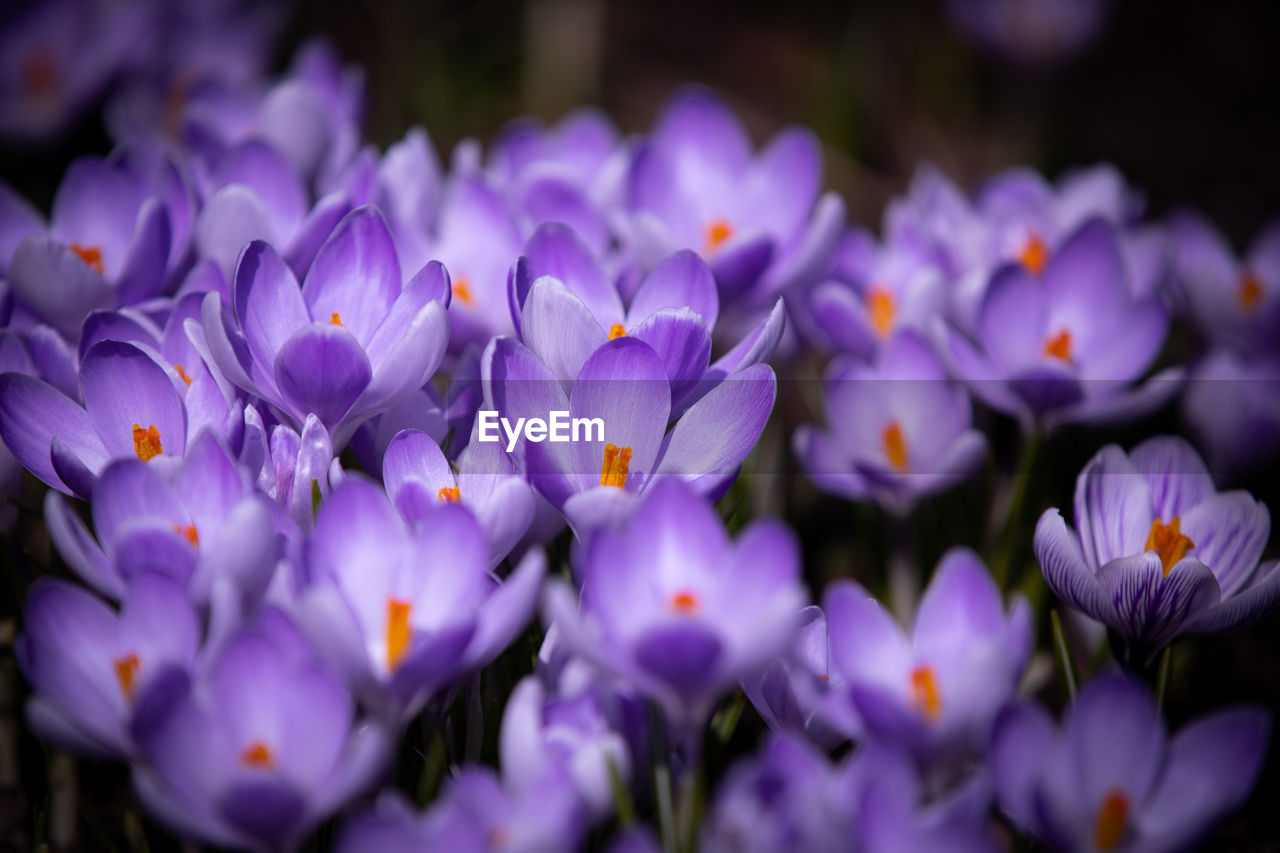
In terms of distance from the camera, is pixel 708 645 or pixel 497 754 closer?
pixel 708 645

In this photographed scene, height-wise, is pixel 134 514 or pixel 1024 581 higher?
pixel 134 514

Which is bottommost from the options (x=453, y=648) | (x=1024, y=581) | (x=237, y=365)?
(x=1024, y=581)

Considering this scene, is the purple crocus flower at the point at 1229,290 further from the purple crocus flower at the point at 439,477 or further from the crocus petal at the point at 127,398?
the crocus petal at the point at 127,398

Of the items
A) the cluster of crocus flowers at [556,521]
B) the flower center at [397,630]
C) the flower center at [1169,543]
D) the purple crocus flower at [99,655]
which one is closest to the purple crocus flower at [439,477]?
the cluster of crocus flowers at [556,521]

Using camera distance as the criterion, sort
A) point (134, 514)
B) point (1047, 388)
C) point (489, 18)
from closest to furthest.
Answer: point (134, 514) → point (1047, 388) → point (489, 18)

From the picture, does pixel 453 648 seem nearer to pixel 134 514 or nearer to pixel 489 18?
pixel 134 514

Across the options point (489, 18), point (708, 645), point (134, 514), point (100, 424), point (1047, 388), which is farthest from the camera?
point (489, 18)

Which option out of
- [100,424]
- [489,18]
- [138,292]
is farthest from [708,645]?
[489,18]
